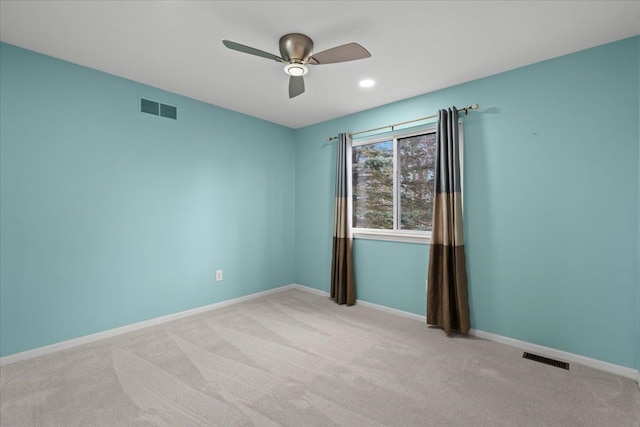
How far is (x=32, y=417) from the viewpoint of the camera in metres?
1.70

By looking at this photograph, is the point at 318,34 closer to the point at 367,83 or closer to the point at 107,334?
the point at 367,83

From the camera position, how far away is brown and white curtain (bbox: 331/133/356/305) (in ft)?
12.4

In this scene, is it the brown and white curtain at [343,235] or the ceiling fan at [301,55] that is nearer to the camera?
the ceiling fan at [301,55]

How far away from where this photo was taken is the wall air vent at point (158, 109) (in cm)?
305

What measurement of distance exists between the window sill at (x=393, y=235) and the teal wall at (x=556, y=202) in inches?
3.6

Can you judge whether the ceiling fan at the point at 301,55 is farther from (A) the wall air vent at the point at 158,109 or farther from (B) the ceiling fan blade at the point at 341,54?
(A) the wall air vent at the point at 158,109

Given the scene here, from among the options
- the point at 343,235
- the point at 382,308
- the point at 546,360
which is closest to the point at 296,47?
the point at 343,235

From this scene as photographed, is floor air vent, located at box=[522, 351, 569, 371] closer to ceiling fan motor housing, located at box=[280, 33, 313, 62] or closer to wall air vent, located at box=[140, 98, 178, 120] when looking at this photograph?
ceiling fan motor housing, located at box=[280, 33, 313, 62]

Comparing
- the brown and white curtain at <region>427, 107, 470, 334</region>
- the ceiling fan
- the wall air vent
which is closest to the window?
the brown and white curtain at <region>427, 107, 470, 334</region>

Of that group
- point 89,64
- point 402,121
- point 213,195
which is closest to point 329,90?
point 402,121

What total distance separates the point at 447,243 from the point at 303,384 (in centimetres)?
187

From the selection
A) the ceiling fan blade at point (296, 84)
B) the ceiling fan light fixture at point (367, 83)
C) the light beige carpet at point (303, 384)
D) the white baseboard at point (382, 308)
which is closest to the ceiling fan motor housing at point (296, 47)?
the ceiling fan blade at point (296, 84)

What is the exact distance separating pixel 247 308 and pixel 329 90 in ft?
9.10

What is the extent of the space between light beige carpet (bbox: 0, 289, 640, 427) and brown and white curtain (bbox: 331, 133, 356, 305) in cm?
89
